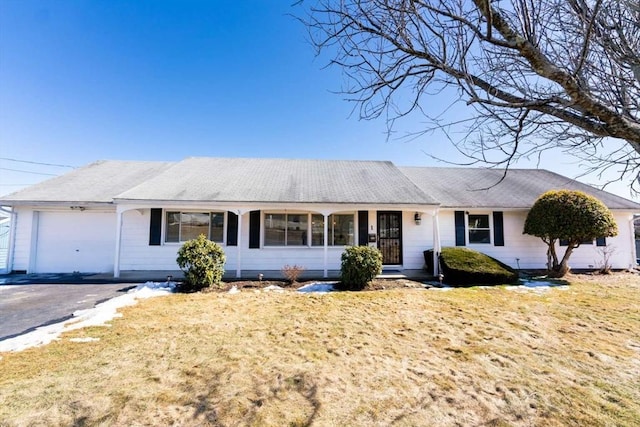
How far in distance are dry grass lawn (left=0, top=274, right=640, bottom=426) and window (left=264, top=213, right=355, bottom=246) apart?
14.9 ft

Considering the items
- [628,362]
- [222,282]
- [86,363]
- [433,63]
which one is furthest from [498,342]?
[222,282]

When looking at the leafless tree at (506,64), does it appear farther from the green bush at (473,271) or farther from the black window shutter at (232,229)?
the black window shutter at (232,229)

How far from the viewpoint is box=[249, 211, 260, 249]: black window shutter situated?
10273 mm

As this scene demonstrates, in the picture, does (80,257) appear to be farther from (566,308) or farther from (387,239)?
(566,308)

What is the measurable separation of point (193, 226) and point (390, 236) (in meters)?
7.55

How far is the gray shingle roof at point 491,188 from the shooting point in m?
11.2

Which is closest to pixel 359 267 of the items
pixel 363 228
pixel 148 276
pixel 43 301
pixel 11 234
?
pixel 363 228

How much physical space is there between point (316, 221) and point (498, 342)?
7.28m

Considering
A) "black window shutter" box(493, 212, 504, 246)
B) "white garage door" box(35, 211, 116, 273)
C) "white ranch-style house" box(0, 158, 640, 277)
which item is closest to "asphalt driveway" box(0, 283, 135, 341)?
"white ranch-style house" box(0, 158, 640, 277)

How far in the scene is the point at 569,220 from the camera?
932cm

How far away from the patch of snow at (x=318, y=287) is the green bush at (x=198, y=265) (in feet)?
→ 8.37

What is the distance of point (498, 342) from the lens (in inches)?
175

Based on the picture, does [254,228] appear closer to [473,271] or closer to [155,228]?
[155,228]

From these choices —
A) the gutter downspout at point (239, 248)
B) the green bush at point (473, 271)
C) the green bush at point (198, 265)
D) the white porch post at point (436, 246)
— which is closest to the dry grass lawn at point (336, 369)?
the green bush at point (198, 265)
